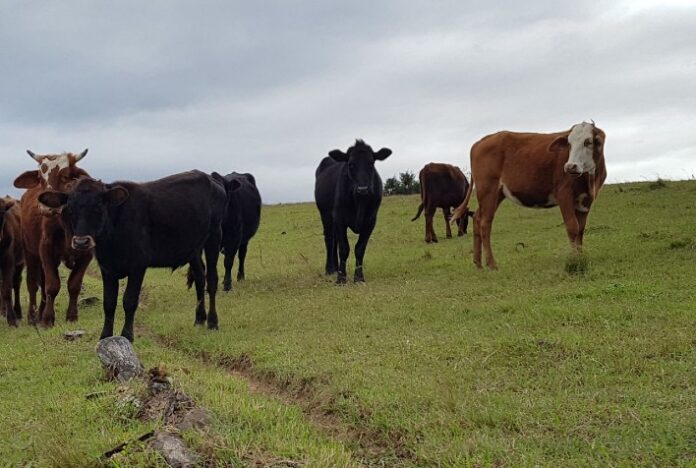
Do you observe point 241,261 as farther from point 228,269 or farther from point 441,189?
point 441,189

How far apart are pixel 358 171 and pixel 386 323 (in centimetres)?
459

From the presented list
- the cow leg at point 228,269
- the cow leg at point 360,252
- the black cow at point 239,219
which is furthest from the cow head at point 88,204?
the cow leg at point 228,269

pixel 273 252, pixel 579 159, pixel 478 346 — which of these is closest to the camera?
pixel 478 346

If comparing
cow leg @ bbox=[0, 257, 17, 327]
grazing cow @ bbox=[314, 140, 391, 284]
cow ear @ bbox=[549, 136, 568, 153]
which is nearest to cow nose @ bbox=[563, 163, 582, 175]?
cow ear @ bbox=[549, 136, 568, 153]

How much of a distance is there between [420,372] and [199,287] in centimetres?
446

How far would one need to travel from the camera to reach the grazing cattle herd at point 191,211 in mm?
7258

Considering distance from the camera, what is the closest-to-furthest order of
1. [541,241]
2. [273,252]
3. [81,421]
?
[81,421] → [541,241] → [273,252]

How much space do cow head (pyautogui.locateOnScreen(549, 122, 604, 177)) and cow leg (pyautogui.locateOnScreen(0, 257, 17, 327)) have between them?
8666 millimetres

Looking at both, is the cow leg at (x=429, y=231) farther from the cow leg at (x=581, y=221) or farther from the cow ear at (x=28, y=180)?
the cow ear at (x=28, y=180)

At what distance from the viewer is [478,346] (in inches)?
235

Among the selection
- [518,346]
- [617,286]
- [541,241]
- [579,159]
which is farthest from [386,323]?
[541,241]

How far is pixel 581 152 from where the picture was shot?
32.6ft

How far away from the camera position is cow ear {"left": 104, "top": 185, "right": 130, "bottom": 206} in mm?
7039

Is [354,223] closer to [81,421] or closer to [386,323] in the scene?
[386,323]
